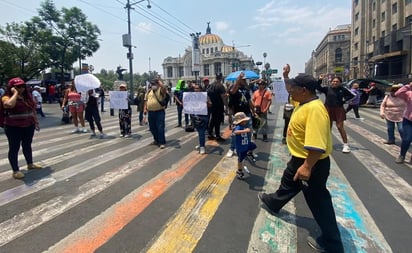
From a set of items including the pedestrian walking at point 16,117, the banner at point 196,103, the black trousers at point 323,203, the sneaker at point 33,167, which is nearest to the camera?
the black trousers at point 323,203

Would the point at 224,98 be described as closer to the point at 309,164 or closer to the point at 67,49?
the point at 309,164

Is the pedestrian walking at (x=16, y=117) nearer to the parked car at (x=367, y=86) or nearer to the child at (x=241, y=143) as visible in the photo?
the child at (x=241, y=143)

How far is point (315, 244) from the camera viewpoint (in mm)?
2865

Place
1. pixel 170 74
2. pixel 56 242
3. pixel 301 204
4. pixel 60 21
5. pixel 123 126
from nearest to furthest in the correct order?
pixel 56 242, pixel 301 204, pixel 123 126, pixel 60 21, pixel 170 74

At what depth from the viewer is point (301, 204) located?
3.88 meters

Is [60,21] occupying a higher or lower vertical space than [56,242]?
higher

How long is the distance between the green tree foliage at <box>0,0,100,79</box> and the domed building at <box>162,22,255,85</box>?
75047 mm

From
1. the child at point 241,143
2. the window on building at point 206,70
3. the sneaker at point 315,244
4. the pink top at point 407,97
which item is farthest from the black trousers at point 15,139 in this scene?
the window on building at point 206,70

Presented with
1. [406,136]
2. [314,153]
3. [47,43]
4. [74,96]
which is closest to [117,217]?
[314,153]

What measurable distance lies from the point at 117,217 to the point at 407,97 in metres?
6.26

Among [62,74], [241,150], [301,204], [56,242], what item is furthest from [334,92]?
[62,74]

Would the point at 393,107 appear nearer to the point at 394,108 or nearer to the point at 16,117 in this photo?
the point at 394,108

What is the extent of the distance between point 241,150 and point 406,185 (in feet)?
8.80

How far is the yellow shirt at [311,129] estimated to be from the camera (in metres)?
2.54
